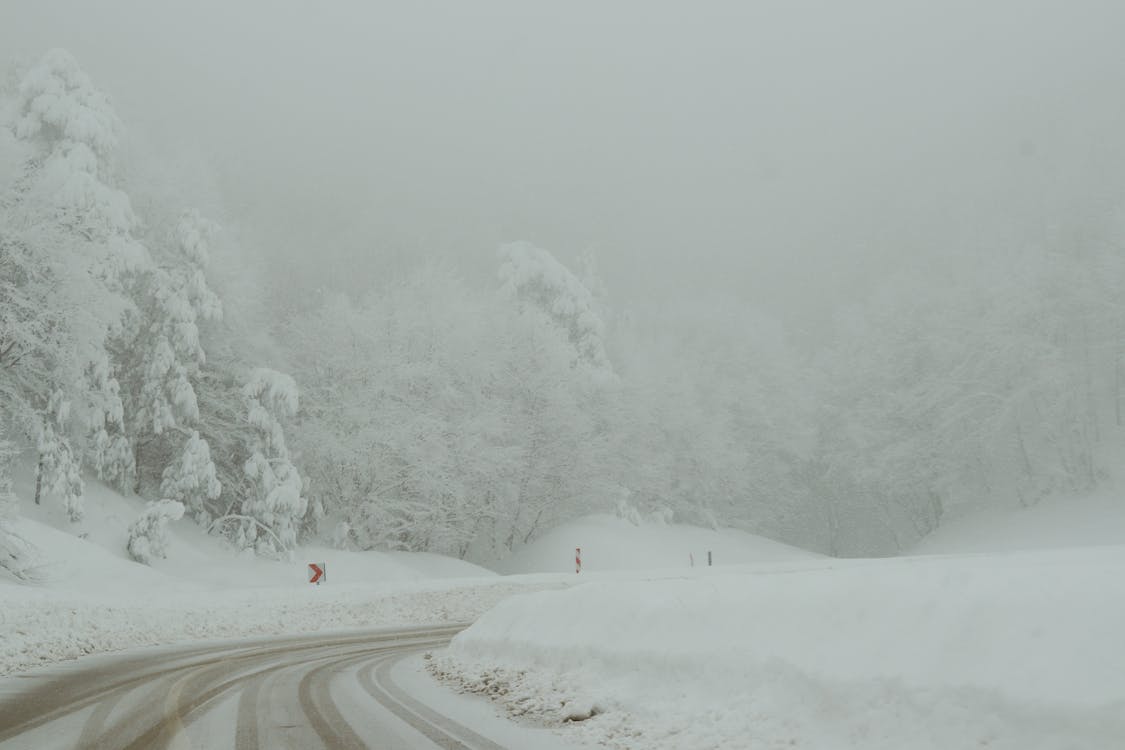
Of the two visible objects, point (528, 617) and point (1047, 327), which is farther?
point (1047, 327)

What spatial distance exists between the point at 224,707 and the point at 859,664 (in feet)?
20.8

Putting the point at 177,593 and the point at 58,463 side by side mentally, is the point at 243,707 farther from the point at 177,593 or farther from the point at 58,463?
the point at 58,463

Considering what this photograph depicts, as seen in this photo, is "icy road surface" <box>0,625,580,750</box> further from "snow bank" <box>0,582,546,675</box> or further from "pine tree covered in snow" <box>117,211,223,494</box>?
"pine tree covered in snow" <box>117,211,223,494</box>

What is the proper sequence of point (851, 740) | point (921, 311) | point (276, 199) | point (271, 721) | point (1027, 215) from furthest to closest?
point (276, 199) → point (1027, 215) → point (921, 311) → point (271, 721) → point (851, 740)

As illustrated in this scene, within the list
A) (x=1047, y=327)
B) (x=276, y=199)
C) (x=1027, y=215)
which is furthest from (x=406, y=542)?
(x=1027, y=215)

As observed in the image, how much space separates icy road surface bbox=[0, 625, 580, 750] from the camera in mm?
6828

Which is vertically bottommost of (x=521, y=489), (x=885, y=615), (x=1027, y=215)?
(x=885, y=615)

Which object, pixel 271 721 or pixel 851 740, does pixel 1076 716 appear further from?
pixel 271 721

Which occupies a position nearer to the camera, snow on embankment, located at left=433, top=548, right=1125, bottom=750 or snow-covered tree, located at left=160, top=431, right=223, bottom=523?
snow on embankment, located at left=433, top=548, right=1125, bottom=750

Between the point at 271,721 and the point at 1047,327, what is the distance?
2138 inches

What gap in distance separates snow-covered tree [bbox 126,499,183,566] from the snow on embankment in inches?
857

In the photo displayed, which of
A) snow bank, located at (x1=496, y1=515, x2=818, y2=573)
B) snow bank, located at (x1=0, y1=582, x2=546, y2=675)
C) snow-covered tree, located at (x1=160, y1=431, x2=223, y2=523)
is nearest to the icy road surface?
snow bank, located at (x1=0, y1=582, x2=546, y2=675)

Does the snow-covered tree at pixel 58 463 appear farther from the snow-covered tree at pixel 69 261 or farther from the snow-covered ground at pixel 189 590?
the snow-covered ground at pixel 189 590

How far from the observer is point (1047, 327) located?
51406 mm
